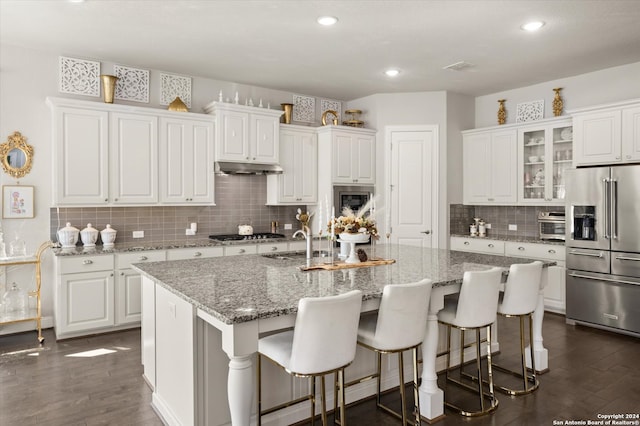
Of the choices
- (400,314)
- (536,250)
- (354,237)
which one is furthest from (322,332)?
(536,250)

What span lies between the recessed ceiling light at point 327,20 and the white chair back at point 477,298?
2387 millimetres

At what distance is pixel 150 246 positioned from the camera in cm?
481

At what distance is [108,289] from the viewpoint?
451cm

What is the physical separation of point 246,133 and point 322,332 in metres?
3.88

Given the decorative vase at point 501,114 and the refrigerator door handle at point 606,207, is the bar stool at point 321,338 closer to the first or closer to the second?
the refrigerator door handle at point 606,207

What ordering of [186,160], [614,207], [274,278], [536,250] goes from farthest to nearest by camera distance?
[536,250] → [186,160] → [614,207] → [274,278]

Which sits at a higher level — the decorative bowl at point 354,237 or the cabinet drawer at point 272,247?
the decorative bowl at point 354,237

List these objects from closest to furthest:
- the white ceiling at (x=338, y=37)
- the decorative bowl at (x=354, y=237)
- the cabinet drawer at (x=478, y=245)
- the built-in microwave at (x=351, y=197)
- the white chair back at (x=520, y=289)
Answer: the white chair back at (x=520, y=289), the decorative bowl at (x=354, y=237), the white ceiling at (x=338, y=37), the cabinet drawer at (x=478, y=245), the built-in microwave at (x=351, y=197)

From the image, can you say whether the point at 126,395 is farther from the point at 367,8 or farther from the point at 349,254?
the point at 367,8

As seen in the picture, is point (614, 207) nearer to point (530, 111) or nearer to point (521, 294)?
point (530, 111)

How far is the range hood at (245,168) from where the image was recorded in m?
5.34

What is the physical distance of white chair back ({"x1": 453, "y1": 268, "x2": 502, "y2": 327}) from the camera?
2.79m

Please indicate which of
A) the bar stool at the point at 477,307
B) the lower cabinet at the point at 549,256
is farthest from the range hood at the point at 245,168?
the bar stool at the point at 477,307

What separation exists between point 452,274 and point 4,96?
15.3 ft
